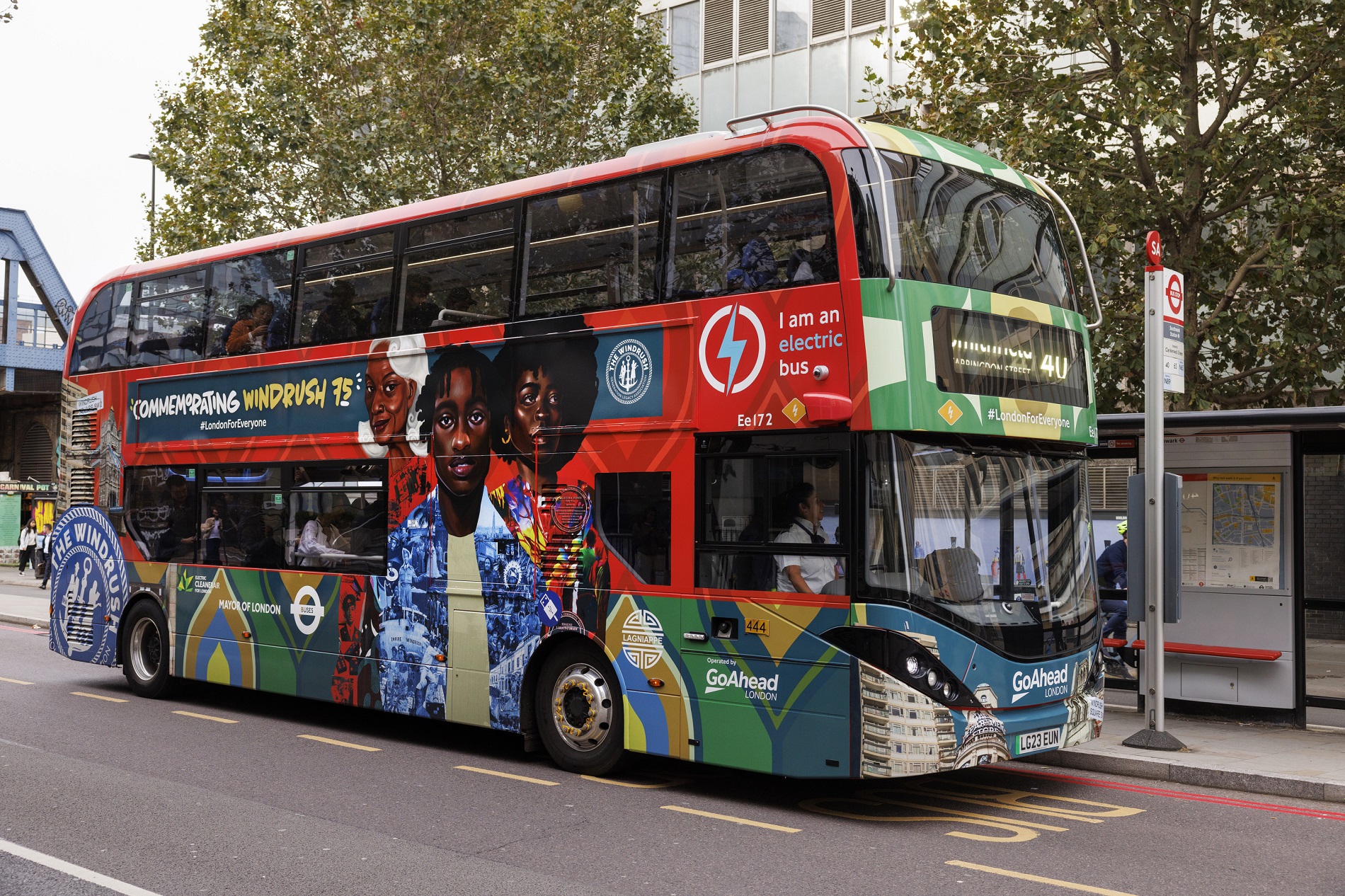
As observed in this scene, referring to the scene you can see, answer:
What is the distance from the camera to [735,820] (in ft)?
25.5

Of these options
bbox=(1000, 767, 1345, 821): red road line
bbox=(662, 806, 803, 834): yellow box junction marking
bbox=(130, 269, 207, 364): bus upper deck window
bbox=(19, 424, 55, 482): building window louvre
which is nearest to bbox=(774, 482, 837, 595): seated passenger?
bbox=(662, 806, 803, 834): yellow box junction marking

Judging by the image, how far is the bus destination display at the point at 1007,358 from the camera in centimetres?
772

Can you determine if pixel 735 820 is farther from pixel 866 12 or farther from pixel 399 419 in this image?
pixel 866 12

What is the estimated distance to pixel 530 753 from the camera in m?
10.1

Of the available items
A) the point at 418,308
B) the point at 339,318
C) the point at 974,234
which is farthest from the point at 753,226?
the point at 339,318

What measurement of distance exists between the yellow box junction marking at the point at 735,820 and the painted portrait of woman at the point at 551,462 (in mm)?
1512

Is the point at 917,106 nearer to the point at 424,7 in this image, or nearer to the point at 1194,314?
the point at 1194,314

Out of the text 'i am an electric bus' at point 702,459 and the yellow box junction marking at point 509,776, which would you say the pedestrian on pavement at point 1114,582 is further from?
the yellow box junction marking at point 509,776

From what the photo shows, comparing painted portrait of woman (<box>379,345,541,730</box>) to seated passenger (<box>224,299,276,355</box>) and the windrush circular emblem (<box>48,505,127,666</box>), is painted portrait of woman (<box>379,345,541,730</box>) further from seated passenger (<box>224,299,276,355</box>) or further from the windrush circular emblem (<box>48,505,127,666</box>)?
the windrush circular emblem (<box>48,505,127,666</box>)

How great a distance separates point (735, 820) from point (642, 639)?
4.81ft

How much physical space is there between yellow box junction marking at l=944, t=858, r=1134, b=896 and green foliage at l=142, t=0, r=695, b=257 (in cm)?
1590

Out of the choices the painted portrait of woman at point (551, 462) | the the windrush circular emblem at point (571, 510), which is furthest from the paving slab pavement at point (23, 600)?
the the windrush circular emblem at point (571, 510)

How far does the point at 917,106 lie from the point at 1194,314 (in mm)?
4739

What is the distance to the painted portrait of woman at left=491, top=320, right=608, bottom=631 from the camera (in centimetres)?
912
